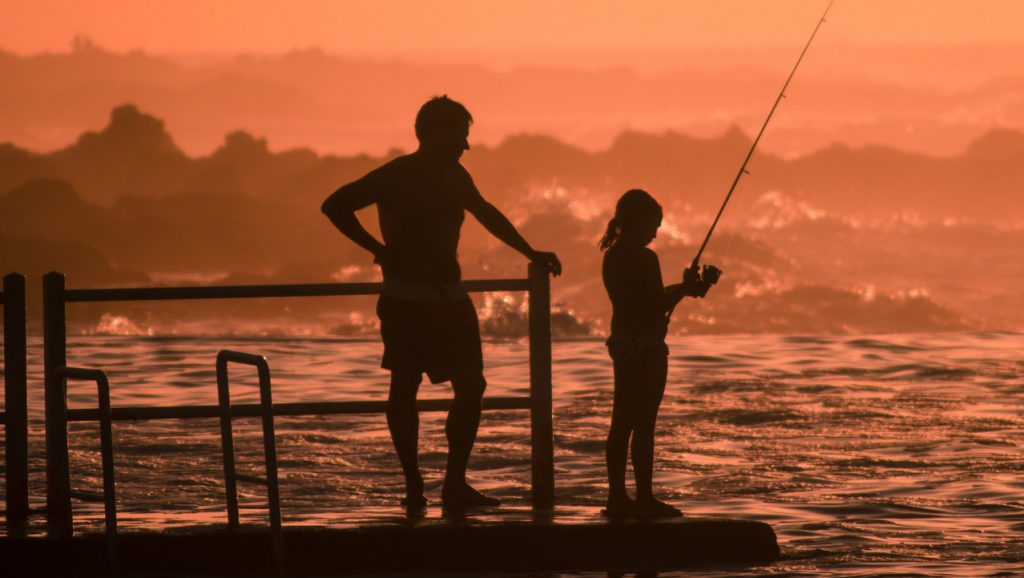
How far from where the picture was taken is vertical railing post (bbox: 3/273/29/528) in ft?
29.1

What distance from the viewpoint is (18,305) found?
29.4 feet

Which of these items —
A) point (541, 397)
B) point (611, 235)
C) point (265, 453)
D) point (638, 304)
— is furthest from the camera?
point (541, 397)

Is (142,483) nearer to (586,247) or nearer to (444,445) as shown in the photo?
(444,445)

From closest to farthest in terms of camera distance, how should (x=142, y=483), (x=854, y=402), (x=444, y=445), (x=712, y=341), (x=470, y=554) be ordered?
(x=470, y=554)
(x=142, y=483)
(x=444, y=445)
(x=854, y=402)
(x=712, y=341)

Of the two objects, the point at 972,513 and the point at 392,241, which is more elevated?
the point at 392,241

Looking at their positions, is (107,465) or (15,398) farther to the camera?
(15,398)

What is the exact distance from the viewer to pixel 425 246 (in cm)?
850

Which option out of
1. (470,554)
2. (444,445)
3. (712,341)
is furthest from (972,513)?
(712,341)

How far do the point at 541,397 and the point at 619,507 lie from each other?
0.88m

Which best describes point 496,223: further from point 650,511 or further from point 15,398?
point 15,398

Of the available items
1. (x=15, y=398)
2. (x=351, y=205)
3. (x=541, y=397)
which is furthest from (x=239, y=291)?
(x=541, y=397)

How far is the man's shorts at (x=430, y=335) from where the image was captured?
28.0 feet

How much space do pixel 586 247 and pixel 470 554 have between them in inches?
5378

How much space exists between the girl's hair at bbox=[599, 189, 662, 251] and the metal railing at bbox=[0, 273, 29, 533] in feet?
8.64
